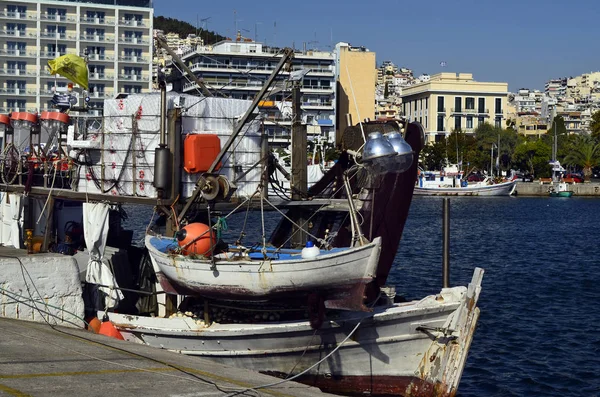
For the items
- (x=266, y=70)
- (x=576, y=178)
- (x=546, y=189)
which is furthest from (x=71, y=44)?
(x=576, y=178)

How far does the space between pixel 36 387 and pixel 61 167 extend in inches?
423

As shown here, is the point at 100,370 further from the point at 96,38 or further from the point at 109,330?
the point at 96,38

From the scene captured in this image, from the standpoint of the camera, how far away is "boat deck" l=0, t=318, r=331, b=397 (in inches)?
417

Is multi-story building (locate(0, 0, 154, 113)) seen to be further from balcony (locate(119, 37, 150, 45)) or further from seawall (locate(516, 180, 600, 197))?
seawall (locate(516, 180, 600, 197))

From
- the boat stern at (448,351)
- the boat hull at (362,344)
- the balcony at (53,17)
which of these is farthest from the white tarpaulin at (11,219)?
the balcony at (53,17)

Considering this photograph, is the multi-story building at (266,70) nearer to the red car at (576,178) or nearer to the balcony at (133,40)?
the balcony at (133,40)

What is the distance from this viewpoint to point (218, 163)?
1694 centimetres

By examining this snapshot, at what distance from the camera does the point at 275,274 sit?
585 inches

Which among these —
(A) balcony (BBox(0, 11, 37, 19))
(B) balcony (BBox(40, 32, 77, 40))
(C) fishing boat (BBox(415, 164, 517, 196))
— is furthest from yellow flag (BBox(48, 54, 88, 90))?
(C) fishing boat (BBox(415, 164, 517, 196))

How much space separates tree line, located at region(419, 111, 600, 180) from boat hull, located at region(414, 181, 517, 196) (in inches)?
341

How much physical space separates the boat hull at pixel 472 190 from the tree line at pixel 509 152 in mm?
8656

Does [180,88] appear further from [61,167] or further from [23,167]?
[23,167]

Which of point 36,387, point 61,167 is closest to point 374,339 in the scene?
point 36,387

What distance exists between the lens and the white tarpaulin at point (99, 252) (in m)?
17.5
